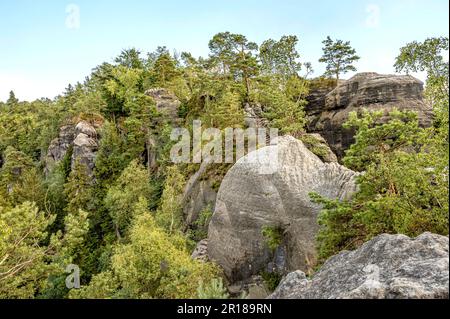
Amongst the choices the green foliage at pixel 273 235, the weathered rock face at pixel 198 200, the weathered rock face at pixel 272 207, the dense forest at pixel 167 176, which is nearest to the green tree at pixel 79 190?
the dense forest at pixel 167 176

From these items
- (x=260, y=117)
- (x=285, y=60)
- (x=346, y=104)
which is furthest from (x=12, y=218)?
(x=285, y=60)

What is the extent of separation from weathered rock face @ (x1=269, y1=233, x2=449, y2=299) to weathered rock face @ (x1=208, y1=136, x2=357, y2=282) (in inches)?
322

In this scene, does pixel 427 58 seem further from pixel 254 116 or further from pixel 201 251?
pixel 201 251

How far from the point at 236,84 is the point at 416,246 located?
85.6 feet

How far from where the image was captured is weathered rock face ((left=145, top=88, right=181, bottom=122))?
39656mm

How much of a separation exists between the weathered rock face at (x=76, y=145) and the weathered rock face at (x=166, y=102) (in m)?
12.4

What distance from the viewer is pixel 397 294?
6.38 metres

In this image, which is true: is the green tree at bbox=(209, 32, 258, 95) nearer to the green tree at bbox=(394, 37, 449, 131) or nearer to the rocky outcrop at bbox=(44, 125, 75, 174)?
the green tree at bbox=(394, 37, 449, 131)

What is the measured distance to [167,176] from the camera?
98.3ft

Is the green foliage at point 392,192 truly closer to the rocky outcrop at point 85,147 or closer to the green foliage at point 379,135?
the green foliage at point 379,135

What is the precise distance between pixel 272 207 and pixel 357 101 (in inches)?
716

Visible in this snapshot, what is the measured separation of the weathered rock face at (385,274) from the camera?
254 inches

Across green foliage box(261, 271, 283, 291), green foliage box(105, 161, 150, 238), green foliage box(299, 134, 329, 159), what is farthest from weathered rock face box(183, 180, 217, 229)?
green foliage box(299, 134, 329, 159)

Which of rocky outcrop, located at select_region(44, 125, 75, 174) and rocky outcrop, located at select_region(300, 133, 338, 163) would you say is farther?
rocky outcrop, located at select_region(44, 125, 75, 174)
